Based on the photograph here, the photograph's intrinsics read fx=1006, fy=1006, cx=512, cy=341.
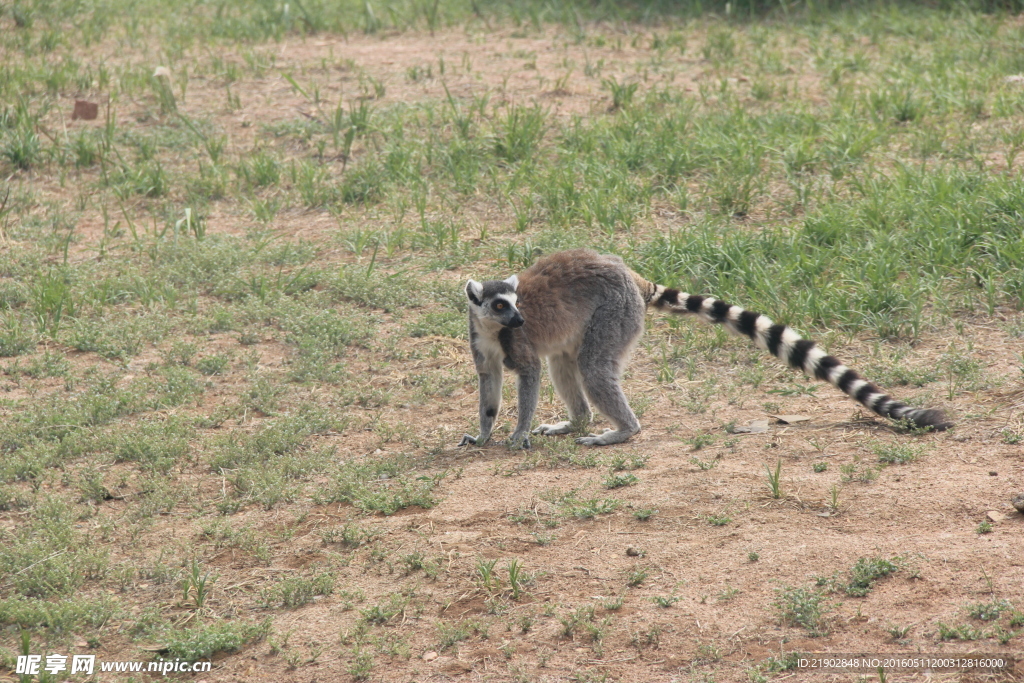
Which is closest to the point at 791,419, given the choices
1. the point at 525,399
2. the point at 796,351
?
the point at 796,351

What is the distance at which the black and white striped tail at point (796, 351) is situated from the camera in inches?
217

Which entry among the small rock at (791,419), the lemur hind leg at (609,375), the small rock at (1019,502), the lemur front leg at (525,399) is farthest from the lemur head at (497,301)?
the small rock at (1019,502)

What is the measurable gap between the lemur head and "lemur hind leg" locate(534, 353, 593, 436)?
0.67m

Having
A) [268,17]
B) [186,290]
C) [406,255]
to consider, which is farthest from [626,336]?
[268,17]

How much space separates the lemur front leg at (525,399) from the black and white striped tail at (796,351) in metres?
0.97

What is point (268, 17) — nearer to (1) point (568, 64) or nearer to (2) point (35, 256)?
(1) point (568, 64)

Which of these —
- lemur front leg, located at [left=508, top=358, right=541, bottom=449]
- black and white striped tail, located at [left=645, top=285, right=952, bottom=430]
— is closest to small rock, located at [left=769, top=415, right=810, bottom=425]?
black and white striped tail, located at [left=645, top=285, right=952, bottom=430]

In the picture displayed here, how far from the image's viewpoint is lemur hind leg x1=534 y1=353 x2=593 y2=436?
635 cm

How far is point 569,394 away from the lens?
645 cm

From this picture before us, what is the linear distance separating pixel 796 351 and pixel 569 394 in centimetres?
145

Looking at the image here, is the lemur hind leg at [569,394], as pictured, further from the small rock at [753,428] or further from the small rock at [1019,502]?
the small rock at [1019,502]

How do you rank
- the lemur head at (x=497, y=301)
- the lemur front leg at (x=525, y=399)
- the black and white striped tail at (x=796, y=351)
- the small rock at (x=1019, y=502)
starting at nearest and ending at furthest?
the small rock at (x=1019, y=502) < the black and white striped tail at (x=796, y=351) < the lemur head at (x=497, y=301) < the lemur front leg at (x=525, y=399)

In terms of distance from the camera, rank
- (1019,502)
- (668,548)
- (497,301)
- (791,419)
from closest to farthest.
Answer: (1019,502)
(668,548)
(497,301)
(791,419)

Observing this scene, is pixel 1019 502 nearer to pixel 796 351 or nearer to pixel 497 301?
pixel 796 351
